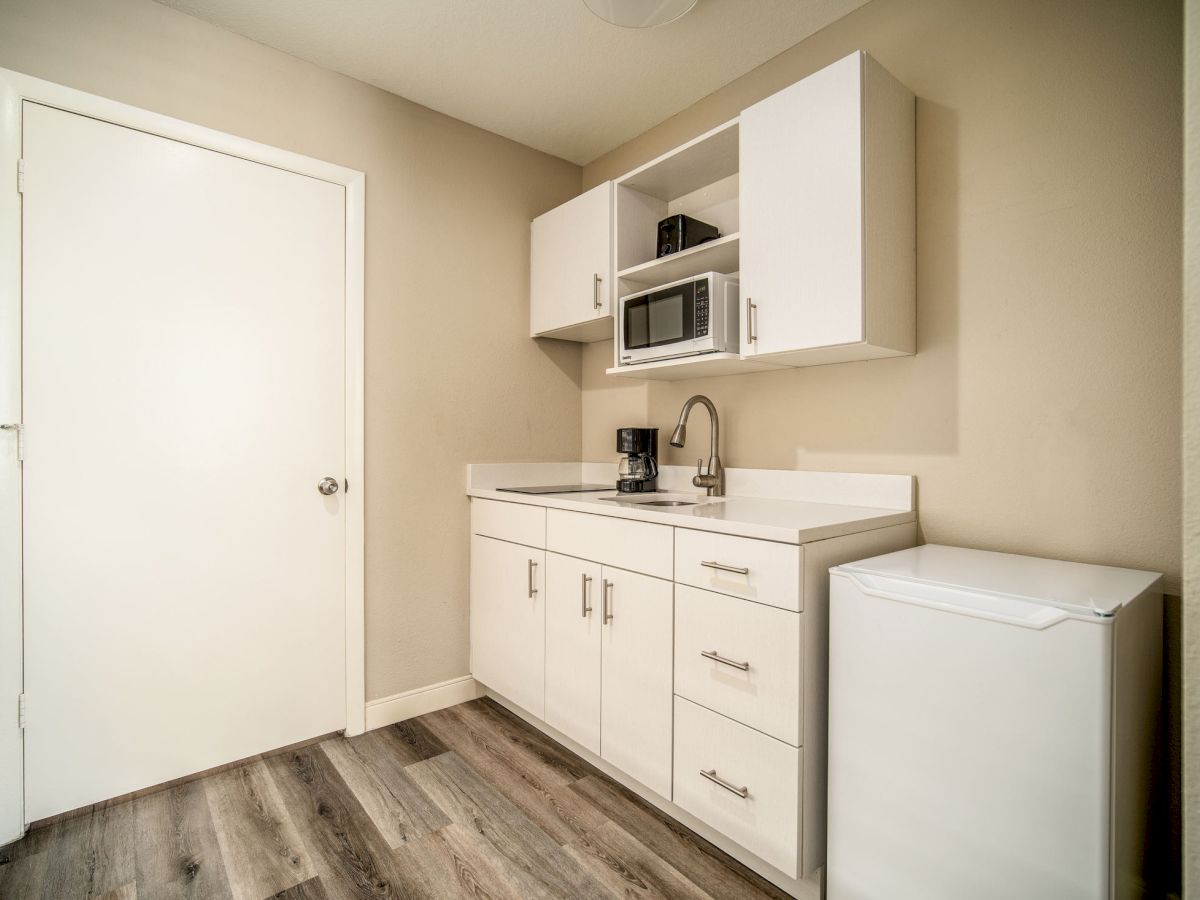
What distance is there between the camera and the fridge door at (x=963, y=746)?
3.25 ft

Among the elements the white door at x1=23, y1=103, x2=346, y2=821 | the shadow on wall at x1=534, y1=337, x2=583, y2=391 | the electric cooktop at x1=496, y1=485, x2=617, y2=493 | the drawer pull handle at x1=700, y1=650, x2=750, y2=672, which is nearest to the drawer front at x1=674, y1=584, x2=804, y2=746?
the drawer pull handle at x1=700, y1=650, x2=750, y2=672

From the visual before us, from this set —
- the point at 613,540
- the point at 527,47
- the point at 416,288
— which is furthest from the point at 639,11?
the point at 613,540

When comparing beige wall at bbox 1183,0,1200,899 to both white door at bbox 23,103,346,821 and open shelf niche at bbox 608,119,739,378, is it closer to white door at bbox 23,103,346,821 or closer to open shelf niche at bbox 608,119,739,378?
open shelf niche at bbox 608,119,739,378

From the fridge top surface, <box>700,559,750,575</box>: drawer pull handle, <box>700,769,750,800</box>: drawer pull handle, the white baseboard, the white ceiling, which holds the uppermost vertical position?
the white ceiling

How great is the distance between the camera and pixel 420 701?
2443mm

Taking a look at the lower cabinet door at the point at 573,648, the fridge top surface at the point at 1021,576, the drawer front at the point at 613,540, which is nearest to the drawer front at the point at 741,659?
the drawer front at the point at 613,540

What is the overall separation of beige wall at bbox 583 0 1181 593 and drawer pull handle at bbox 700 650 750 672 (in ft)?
2.38

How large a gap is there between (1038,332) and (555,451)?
1.94 meters

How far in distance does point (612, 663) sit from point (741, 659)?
51 cm

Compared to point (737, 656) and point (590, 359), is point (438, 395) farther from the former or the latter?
point (737, 656)

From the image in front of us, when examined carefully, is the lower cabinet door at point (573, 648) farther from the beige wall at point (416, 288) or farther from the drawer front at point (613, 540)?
the beige wall at point (416, 288)

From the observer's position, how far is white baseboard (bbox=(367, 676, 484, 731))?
7.65 feet

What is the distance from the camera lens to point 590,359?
9.70 ft

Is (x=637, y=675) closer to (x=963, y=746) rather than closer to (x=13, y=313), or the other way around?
(x=963, y=746)
